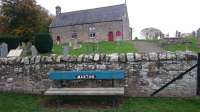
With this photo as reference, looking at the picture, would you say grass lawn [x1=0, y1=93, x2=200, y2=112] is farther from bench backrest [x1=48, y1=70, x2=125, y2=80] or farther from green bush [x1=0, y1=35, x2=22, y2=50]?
green bush [x1=0, y1=35, x2=22, y2=50]

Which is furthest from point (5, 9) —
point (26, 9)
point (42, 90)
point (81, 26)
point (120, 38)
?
point (42, 90)

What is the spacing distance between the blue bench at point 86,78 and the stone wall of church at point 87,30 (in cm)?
3471

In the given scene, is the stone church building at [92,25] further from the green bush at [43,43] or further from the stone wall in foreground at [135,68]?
the stone wall in foreground at [135,68]

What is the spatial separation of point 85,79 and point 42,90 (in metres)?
1.67

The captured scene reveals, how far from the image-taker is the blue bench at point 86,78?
8797 millimetres

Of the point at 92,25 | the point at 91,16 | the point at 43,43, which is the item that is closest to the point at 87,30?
the point at 92,25

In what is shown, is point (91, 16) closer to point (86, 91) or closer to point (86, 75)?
point (86, 75)

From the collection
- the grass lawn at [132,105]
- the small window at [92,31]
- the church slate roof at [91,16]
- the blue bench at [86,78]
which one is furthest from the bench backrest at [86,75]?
the small window at [92,31]

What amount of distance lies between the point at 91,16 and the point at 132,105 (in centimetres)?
3939

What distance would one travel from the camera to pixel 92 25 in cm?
4656

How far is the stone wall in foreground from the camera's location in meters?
9.45

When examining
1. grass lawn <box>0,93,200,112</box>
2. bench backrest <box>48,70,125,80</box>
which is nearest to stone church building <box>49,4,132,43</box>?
bench backrest <box>48,70,125,80</box>

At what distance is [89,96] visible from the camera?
9.49 metres

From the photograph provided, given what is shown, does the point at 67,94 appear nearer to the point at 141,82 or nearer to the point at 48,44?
the point at 141,82
